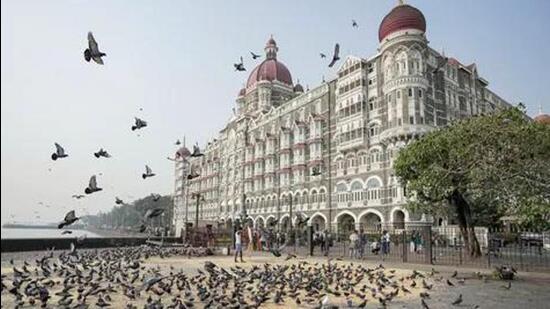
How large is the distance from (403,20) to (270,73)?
3275cm

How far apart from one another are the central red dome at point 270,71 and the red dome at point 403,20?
30.2 metres

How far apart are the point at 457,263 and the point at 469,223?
5.23 metres

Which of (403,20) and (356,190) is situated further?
(356,190)

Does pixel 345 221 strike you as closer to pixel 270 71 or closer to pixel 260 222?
pixel 260 222

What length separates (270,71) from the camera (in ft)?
240

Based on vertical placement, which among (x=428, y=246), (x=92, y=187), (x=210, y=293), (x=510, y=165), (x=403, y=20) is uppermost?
(x=403, y=20)

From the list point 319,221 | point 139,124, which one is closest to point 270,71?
point 319,221

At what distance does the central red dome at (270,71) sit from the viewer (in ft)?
239

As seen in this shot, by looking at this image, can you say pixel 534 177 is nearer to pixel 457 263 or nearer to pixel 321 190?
pixel 457 263

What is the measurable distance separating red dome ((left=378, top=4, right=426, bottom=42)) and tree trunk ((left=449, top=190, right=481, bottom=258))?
74.5ft

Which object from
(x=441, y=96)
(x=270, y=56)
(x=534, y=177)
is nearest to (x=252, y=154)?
(x=270, y=56)

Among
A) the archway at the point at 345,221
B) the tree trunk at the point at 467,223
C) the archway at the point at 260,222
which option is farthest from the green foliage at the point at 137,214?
the tree trunk at the point at 467,223

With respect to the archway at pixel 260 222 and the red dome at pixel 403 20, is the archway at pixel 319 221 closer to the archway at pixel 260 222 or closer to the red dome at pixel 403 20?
the archway at pixel 260 222

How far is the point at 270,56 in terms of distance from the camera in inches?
3051
